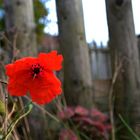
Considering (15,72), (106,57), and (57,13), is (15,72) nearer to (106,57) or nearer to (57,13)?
(57,13)

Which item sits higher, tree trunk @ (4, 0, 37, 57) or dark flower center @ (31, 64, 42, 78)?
tree trunk @ (4, 0, 37, 57)

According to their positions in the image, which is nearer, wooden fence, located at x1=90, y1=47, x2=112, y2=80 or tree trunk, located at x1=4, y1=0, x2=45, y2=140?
tree trunk, located at x1=4, y1=0, x2=45, y2=140

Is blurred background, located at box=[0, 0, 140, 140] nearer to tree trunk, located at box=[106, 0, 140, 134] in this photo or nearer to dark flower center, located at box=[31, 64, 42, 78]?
tree trunk, located at box=[106, 0, 140, 134]

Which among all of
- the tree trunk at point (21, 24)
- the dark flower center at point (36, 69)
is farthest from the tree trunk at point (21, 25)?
the dark flower center at point (36, 69)

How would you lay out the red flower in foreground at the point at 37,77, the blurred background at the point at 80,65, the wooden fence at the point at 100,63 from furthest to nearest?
the wooden fence at the point at 100,63 < the blurred background at the point at 80,65 < the red flower in foreground at the point at 37,77

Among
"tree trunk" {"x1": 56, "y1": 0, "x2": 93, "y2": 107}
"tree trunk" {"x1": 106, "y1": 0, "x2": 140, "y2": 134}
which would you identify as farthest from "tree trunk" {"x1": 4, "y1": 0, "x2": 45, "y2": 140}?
"tree trunk" {"x1": 106, "y1": 0, "x2": 140, "y2": 134}

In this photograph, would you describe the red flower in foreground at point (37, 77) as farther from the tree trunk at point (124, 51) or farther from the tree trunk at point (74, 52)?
the tree trunk at point (74, 52)

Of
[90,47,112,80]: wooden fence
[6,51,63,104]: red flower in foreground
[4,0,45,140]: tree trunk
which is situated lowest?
[90,47,112,80]: wooden fence

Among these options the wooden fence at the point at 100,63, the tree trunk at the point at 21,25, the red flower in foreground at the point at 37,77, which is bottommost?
the wooden fence at the point at 100,63
